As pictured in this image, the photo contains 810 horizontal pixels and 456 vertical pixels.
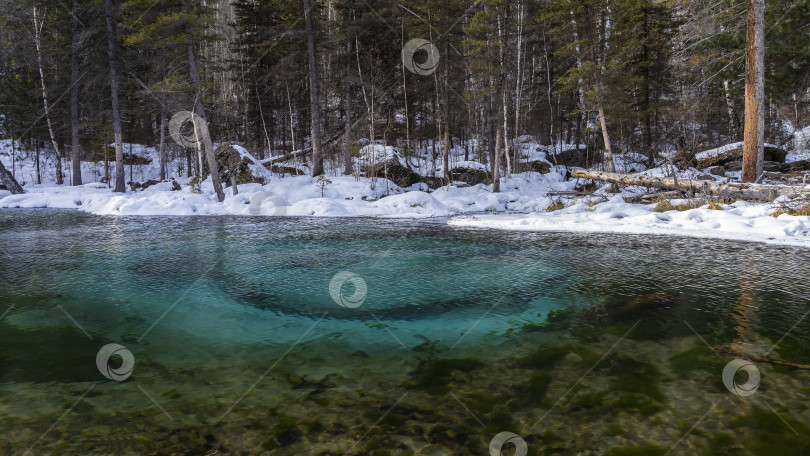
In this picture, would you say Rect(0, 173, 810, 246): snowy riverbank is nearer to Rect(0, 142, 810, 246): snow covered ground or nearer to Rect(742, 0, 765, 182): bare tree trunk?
Rect(0, 142, 810, 246): snow covered ground

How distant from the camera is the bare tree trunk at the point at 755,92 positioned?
11789 millimetres

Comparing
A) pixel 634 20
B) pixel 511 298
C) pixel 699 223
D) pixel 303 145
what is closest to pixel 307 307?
pixel 511 298

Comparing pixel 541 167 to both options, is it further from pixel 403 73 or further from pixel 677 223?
pixel 677 223

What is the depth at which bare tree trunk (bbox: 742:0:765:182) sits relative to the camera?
11789mm

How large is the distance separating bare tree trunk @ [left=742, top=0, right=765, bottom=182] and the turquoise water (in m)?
6.33

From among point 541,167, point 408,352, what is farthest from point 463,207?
point 408,352

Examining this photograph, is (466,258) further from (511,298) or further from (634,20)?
(634,20)

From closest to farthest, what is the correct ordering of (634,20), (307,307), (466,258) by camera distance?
(307,307) < (466,258) < (634,20)

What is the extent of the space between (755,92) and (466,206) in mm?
9476

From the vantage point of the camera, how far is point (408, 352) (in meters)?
3.69

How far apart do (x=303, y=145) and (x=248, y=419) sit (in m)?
31.4

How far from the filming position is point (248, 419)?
259 cm

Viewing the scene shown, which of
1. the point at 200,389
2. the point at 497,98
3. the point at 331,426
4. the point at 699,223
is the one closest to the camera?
the point at 331,426

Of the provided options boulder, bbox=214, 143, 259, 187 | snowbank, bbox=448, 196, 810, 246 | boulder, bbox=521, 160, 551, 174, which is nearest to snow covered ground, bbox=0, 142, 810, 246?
snowbank, bbox=448, 196, 810, 246
